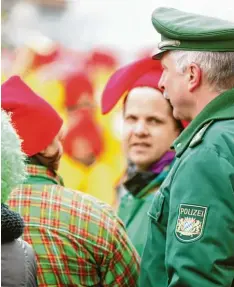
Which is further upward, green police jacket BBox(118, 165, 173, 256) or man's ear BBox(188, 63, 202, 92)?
man's ear BBox(188, 63, 202, 92)

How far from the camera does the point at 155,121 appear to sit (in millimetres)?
5547

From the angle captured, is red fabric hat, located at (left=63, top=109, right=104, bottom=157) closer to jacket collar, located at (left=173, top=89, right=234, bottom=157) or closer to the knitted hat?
jacket collar, located at (left=173, top=89, right=234, bottom=157)

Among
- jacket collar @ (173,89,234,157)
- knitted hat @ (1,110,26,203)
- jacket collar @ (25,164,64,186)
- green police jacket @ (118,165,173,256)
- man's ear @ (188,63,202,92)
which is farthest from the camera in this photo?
green police jacket @ (118,165,173,256)

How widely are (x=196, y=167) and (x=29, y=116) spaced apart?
1080mm

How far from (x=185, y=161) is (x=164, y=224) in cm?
25

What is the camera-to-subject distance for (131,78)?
18.1 feet

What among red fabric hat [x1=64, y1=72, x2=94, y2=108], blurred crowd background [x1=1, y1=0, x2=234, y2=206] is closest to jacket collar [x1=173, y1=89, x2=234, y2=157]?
blurred crowd background [x1=1, y1=0, x2=234, y2=206]

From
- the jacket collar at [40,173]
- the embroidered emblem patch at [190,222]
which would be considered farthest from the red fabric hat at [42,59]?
the embroidered emblem patch at [190,222]

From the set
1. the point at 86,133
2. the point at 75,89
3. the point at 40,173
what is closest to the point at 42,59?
the point at 75,89

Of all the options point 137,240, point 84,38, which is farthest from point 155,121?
point 84,38

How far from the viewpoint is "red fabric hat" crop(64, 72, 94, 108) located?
29.6 ft

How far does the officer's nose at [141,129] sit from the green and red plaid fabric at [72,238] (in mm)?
1310

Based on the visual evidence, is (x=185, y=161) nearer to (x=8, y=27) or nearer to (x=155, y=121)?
(x=155, y=121)

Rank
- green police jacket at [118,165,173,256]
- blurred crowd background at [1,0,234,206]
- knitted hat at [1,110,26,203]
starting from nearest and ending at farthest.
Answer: knitted hat at [1,110,26,203] < green police jacket at [118,165,173,256] < blurred crowd background at [1,0,234,206]
